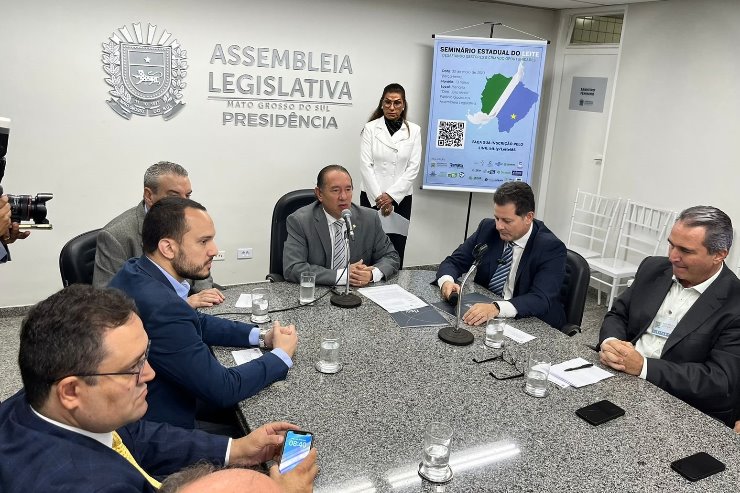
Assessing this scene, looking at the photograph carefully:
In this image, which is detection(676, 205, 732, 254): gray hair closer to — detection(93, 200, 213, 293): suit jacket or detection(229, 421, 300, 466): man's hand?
detection(229, 421, 300, 466): man's hand

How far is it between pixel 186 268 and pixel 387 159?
2947mm

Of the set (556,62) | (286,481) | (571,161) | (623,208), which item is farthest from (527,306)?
(556,62)

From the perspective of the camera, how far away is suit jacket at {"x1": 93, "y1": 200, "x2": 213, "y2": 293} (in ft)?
8.16

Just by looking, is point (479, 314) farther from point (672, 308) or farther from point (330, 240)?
point (330, 240)

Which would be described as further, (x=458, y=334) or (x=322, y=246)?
(x=322, y=246)

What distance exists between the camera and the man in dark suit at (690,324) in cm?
204

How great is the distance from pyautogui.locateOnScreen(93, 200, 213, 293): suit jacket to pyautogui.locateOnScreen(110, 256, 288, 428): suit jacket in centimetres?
76

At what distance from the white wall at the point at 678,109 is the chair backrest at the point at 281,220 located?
10.2ft

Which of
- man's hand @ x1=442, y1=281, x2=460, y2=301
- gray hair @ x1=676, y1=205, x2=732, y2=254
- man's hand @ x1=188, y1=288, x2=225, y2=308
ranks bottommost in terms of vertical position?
man's hand @ x1=188, y1=288, x2=225, y2=308

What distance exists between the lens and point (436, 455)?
1.44 metres

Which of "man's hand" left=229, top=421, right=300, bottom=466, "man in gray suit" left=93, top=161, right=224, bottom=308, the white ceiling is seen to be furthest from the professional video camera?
the white ceiling

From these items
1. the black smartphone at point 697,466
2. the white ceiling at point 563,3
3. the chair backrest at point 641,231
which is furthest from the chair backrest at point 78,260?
the white ceiling at point 563,3

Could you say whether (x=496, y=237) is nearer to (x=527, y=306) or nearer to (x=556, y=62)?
(x=527, y=306)

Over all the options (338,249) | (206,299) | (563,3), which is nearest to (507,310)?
(338,249)
